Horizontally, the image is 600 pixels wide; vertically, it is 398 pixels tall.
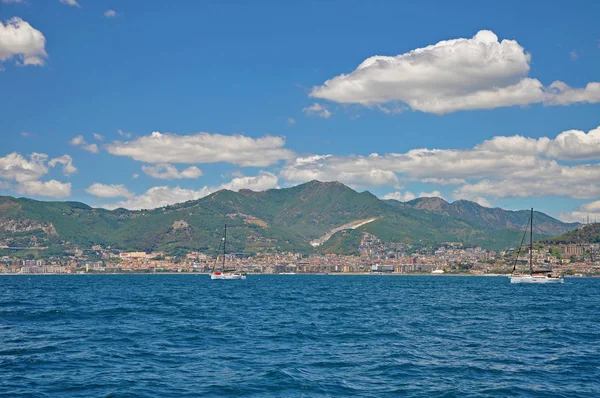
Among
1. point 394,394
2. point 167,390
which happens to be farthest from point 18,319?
point 394,394

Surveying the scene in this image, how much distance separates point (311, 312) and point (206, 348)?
113 ft

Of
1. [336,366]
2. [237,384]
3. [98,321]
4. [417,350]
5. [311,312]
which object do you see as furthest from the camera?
[311,312]

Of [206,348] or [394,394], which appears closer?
[394,394]

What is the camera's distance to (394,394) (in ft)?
105

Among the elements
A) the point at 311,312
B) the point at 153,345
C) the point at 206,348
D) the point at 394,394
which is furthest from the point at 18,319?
the point at 394,394

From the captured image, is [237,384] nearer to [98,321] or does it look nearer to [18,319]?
[98,321]

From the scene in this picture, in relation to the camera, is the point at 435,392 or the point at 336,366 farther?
the point at 336,366

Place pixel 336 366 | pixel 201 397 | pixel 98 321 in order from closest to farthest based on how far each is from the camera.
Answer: pixel 201 397 < pixel 336 366 < pixel 98 321

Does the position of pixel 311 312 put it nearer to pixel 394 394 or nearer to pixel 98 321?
pixel 98 321

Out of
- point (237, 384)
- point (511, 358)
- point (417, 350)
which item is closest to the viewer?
point (237, 384)

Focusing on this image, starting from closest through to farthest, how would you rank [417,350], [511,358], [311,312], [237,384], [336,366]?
[237,384]
[336,366]
[511,358]
[417,350]
[311,312]

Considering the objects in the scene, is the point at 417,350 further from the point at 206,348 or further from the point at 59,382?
the point at 59,382

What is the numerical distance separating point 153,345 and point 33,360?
31.3 ft

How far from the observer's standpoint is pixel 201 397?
3095 centimetres
